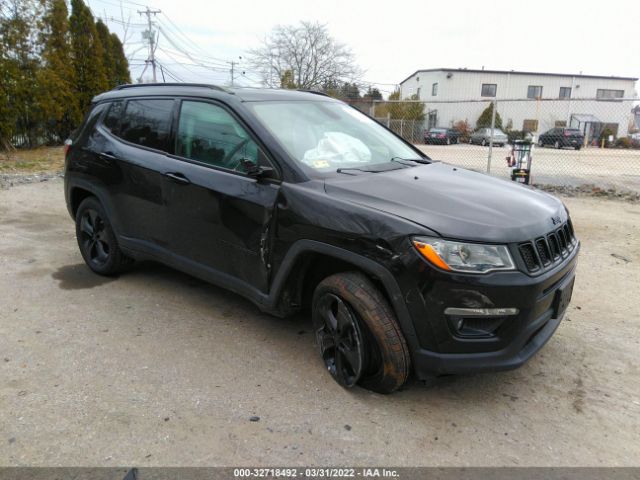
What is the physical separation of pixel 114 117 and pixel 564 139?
93.7ft

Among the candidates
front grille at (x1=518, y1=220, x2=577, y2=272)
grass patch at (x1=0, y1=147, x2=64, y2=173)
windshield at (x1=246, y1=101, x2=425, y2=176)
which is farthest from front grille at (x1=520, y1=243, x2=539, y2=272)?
grass patch at (x1=0, y1=147, x2=64, y2=173)

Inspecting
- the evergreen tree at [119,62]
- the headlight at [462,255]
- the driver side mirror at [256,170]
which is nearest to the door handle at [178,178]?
the driver side mirror at [256,170]

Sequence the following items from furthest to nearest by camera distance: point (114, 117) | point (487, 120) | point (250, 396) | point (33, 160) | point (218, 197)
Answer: point (487, 120) → point (33, 160) → point (114, 117) → point (218, 197) → point (250, 396)

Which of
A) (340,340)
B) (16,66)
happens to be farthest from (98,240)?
(16,66)

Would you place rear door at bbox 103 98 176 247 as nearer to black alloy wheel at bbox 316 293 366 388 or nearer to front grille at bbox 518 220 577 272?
black alloy wheel at bbox 316 293 366 388

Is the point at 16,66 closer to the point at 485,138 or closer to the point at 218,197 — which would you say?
the point at 218,197

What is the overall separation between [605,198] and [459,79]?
4052 centimetres

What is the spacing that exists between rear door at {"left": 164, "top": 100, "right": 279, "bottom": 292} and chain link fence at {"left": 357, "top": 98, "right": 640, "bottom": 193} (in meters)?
6.02

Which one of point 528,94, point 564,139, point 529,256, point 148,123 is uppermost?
point 528,94

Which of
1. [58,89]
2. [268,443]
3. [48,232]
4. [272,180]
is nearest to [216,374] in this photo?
[268,443]

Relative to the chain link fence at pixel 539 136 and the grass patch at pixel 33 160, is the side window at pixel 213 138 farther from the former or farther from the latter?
the grass patch at pixel 33 160

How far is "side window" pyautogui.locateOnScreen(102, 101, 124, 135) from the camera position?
173 inches

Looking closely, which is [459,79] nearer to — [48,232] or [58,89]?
[58,89]

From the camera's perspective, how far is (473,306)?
243cm
